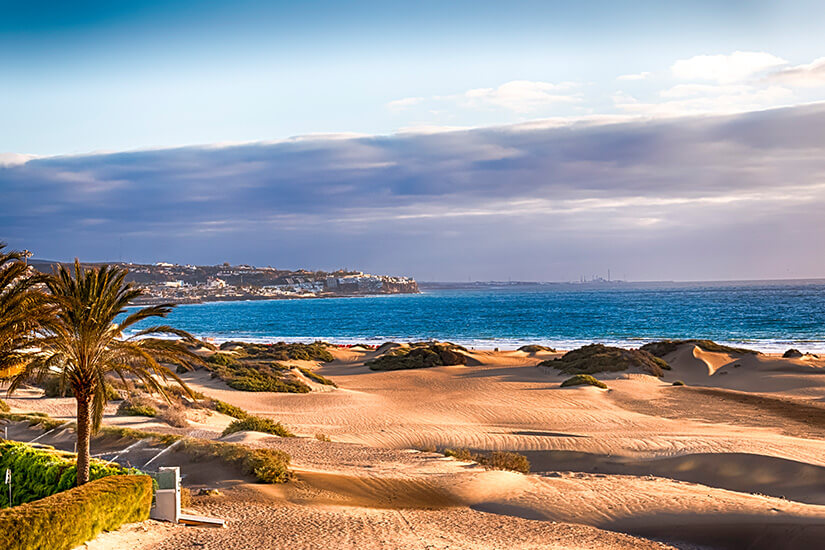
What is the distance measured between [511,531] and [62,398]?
21.5 m

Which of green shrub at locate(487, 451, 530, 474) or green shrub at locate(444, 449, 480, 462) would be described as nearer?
green shrub at locate(487, 451, 530, 474)

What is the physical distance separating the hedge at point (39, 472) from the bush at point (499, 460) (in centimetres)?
846

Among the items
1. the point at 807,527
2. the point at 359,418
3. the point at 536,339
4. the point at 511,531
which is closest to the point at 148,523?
the point at 511,531

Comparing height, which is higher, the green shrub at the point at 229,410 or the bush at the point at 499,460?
the bush at the point at 499,460

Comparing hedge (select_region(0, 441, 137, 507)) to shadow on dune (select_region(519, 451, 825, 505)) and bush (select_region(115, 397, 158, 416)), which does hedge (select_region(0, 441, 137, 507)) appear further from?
shadow on dune (select_region(519, 451, 825, 505))

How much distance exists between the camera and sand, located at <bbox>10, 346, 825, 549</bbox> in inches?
475

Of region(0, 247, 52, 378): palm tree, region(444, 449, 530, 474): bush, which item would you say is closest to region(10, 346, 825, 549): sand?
region(444, 449, 530, 474): bush

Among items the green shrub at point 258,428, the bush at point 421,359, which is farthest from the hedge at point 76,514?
the bush at point 421,359

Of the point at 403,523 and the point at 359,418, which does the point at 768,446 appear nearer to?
the point at 403,523

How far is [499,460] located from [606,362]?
22089mm

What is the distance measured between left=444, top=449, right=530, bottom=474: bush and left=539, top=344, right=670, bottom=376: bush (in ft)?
67.5

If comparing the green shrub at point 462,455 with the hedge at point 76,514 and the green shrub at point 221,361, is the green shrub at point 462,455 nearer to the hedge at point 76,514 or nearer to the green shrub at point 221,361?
the hedge at point 76,514

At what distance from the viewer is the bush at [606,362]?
3759 cm

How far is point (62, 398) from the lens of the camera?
27.4 m
